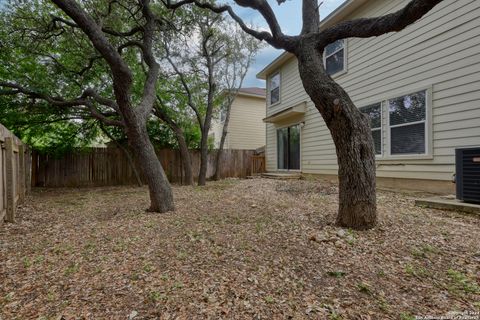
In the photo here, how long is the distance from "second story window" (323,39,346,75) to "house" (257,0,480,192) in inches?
1.3

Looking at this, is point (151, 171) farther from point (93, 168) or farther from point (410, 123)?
point (93, 168)

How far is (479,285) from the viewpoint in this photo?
6.55 ft

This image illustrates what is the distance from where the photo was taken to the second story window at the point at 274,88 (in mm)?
12055

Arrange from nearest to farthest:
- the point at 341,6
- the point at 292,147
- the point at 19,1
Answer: the point at 19,1 → the point at 341,6 → the point at 292,147

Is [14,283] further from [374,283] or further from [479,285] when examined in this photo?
[479,285]

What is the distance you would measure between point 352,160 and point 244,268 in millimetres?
1908

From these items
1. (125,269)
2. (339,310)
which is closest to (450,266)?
(339,310)

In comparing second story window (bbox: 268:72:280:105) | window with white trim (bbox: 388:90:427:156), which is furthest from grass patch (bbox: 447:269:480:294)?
second story window (bbox: 268:72:280:105)

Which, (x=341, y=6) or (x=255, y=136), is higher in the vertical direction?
(x=341, y=6)

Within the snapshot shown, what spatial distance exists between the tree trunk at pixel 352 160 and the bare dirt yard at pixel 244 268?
22cm

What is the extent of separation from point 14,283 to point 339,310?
279 centimetres

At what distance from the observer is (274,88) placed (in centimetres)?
1247

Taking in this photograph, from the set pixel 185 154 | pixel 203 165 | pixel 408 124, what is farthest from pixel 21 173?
pixel 408 124

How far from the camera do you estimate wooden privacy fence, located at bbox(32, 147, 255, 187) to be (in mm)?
9609
